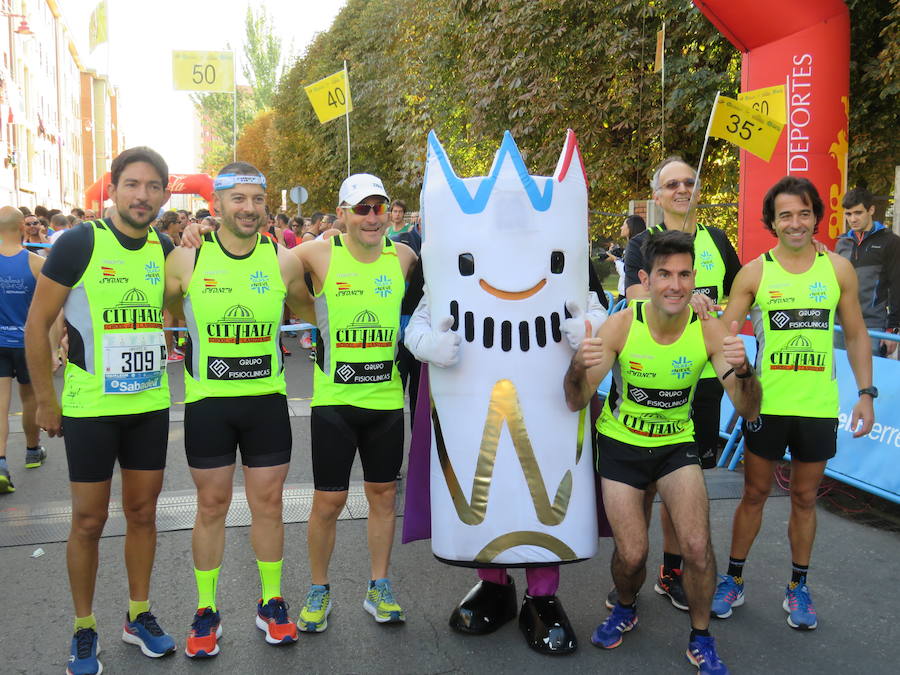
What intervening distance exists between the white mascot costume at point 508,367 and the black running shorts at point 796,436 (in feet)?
2.90

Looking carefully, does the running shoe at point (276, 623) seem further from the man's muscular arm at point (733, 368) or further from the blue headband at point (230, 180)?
the man's muscular arm at point (733, 368)

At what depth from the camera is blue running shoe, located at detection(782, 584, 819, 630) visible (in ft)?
13.0

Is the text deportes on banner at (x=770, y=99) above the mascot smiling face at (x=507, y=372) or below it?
above

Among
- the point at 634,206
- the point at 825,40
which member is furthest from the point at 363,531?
the point at 634,206

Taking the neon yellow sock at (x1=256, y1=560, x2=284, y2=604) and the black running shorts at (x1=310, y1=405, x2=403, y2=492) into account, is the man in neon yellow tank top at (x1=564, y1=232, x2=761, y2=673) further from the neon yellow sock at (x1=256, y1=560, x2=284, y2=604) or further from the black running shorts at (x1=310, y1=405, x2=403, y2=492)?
the neon yellow sock at (x1=256, y1=560, x2=284, y2=604)

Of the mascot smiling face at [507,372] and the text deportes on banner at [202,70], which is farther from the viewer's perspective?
the text deportes on banner at [202,70]

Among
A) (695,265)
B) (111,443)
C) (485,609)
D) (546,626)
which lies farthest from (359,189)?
(546,626)

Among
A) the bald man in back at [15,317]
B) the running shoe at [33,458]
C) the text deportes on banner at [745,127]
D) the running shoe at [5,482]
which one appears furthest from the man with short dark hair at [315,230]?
the text deportes on banner at [745,127]

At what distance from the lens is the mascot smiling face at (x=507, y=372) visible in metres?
3.70

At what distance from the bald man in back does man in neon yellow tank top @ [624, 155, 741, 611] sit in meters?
4.35

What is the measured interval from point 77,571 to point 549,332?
7.15 ft

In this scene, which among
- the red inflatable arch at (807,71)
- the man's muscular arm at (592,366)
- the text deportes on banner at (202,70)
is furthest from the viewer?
the text deportes on banner at (202,70)

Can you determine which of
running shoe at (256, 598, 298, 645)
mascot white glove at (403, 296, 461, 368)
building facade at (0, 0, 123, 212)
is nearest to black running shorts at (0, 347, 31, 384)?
running shoe at (256, 598, 298, 645)

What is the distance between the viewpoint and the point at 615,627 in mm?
3842
